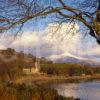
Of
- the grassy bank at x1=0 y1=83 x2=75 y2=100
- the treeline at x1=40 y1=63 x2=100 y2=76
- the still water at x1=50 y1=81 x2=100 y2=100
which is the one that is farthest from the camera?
the treeline at x1=40 y1=63 x2=100 y2=76

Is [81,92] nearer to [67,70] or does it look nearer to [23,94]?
[23,94]

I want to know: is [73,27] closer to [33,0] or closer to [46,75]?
[33,0]

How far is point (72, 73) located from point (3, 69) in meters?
30.8

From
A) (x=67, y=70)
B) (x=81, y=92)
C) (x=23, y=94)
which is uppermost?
(x=23, y=94)

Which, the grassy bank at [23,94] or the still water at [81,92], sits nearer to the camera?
the grassy bank at [23,94]

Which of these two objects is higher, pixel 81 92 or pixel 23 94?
pixel 23 94

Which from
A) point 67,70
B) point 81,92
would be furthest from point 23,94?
point 67,70

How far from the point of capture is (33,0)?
928 centimetres

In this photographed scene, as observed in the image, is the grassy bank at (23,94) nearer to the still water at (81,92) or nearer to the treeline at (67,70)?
the still water at (81,92)

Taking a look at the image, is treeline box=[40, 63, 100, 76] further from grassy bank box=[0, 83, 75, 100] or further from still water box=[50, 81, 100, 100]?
grassy bank box=[0, 83, 75, 100]

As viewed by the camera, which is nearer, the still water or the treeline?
the still water

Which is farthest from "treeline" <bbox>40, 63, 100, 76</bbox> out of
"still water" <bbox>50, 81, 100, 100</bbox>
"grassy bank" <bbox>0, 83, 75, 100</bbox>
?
"grassy bank" <bbox>0, 83, 75, 100</bbox>

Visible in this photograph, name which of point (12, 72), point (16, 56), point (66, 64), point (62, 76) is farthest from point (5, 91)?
point (66, 64)

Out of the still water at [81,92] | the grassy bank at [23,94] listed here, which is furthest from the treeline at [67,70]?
the grassy bank at [23,94]
